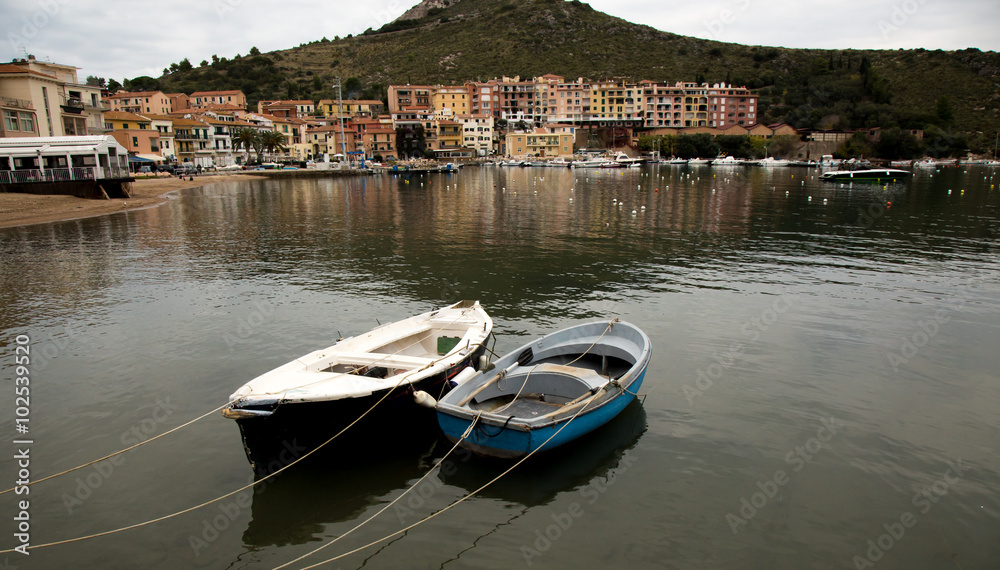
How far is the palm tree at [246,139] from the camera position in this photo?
105 meters

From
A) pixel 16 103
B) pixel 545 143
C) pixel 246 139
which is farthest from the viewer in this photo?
pixel 545 143

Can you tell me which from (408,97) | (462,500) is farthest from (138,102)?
(462,500)

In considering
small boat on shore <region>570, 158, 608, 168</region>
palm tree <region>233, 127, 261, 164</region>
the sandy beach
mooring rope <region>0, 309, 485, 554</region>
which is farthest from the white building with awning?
small boat on shore <region>570, 158, 608, 168</region>

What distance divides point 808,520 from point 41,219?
1950 inches

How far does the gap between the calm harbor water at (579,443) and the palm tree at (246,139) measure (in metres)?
81.7

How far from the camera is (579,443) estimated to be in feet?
34.8

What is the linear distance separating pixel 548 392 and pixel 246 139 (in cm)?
10905

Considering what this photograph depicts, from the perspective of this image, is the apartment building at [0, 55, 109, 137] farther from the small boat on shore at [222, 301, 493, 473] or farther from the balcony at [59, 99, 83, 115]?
the small boat on shore at [222, 301, 493, 473]

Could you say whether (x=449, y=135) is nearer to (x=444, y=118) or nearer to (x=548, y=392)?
(x=444, y=118)

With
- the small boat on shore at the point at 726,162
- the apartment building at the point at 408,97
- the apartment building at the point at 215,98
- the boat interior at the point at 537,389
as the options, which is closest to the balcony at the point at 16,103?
the boat interior at the point at 537,389

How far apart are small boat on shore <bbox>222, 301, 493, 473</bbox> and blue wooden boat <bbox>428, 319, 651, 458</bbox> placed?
1.98 ft

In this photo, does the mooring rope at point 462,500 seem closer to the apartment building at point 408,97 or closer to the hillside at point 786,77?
the apartment building at point 408,97

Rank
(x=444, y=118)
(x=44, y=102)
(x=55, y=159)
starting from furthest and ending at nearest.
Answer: (x=444, y=118) < (x=44, y=102) < (x=55, y=159)

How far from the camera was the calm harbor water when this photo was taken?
821 centimetres
